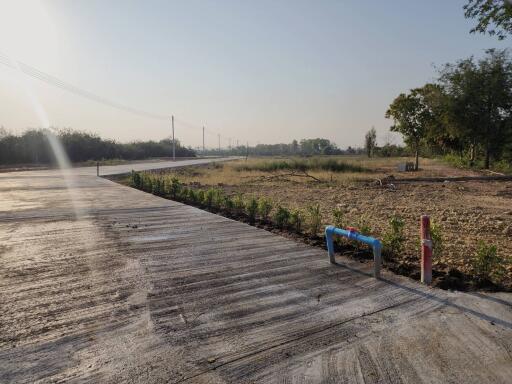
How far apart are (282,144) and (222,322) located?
18414 centimetres

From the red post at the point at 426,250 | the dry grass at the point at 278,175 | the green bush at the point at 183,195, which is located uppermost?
the red post at the point at 426,250

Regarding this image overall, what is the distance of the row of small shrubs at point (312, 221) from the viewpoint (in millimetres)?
4219

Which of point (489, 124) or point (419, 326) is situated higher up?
point (489, 124)

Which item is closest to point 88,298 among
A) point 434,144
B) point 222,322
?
point 222,322

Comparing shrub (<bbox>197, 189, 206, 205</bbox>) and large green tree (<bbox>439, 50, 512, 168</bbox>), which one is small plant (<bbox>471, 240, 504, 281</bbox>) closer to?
shrub (<bbox>197, 189, 206, 205</bbox>)

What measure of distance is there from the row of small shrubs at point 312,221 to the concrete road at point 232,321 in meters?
0.64

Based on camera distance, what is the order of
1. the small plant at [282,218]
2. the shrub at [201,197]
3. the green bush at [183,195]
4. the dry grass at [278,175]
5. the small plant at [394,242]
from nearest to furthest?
1. the small plant at [394,242]
2. the small plant at [282,218]
3. the shrub at [201,197]
4. the green bush at [183,195]
5. the dry grass at [278,175]

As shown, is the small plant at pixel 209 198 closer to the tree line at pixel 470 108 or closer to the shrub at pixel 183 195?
the shrub at pixel 183 195

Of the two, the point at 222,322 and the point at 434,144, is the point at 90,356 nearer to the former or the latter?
the point at 222,322

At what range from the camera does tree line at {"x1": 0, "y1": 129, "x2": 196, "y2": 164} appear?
4347cm

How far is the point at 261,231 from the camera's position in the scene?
6992 mm

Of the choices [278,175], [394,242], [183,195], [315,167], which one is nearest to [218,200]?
[183,195]

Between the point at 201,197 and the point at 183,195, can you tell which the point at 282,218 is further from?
the point at 183,195

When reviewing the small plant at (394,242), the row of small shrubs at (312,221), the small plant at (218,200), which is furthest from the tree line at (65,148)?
the small plant at (394,242)
